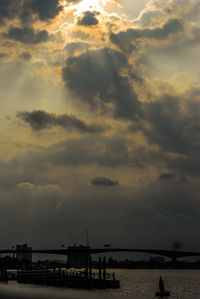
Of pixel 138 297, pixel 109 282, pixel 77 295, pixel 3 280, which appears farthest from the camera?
pixel 3 280

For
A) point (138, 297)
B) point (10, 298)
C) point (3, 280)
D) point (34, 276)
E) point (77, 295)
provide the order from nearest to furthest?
point (10, 298)
point (77, 295)
point (138, 297)
point (34, 276)
point (3, 280)

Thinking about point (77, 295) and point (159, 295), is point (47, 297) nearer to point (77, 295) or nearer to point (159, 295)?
point (77, 295)

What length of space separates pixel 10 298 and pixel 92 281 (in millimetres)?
29878

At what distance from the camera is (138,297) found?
294ft

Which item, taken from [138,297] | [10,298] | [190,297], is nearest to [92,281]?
[138,297]

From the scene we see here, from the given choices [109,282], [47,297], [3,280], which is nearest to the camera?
[47,297]

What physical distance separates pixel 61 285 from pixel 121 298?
19.6 m

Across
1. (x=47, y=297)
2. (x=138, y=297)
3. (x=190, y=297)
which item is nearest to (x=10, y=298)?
(x=47, y=297)

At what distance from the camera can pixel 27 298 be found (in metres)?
69.6

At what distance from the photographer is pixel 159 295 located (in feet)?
285

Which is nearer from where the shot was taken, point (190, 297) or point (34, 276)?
point (190, 297)

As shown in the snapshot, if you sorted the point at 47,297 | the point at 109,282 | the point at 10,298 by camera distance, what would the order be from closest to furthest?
1. the point at 10,298
2. the point at 47,297
3. the point at 109,282

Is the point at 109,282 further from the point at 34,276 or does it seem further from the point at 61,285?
the point at 34,276

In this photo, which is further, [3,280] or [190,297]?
Answer: [3,280]
